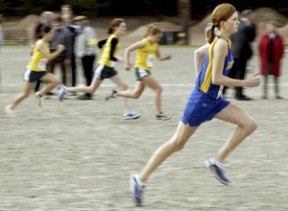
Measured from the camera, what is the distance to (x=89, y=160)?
840 centimetres

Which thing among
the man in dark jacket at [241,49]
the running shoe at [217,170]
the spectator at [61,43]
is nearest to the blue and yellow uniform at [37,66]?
the spectator at [61,43]

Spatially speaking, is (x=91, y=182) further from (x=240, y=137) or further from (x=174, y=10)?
(x=174, y=10)

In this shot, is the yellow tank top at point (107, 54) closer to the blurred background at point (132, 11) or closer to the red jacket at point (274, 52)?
the red jacket at point (274, 52)

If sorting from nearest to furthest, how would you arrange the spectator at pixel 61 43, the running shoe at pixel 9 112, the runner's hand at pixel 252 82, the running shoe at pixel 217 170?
the runner's hand at pixel 252 82 → the running shoe at pixel 217 170 → the running shoe at pixel 9 112 → the spectator at pixel 61 43

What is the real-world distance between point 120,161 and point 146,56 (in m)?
3.55

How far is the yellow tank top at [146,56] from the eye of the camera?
11586mm

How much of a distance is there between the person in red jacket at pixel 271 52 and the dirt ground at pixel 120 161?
93 centimetres

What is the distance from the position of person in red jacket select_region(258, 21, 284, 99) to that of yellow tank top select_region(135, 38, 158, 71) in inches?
152

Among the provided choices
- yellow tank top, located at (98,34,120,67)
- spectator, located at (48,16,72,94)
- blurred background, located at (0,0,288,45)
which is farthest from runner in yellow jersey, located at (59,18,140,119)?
blurred background, located at (0,0,288,45)

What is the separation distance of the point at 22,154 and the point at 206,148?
2205 mm

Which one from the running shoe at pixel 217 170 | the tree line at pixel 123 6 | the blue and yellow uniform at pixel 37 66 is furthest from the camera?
the tree line at pixel 123 6

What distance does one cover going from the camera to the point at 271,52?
49.0 ft

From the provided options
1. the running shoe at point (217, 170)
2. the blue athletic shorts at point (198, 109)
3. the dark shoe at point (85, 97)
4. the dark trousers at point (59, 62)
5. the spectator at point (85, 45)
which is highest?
the blue athletic shorts at point (198, 109)

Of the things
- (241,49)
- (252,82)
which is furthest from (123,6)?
(252,82)
